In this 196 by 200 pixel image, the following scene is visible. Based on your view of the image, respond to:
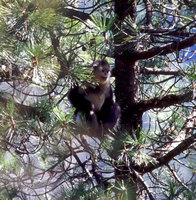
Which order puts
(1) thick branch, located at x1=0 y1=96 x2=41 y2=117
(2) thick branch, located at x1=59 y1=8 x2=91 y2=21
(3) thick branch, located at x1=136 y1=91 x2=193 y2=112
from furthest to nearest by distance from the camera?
(2) thick branch, located at x1=59 y1=8 x2=91 y2=21, (3) thick branch, located at x1=136 y1=91 x2=193 y2=112, (1) thick branch, located at x1=0 y1=96 x2=41 y2=117

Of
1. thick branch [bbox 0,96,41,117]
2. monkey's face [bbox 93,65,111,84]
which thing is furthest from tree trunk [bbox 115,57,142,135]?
thick branch [bbox 0,96,41,117]

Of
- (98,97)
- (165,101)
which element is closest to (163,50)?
(165,101)

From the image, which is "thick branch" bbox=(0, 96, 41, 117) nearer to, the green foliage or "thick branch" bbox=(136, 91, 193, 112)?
the green foliage

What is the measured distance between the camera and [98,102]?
133 inches

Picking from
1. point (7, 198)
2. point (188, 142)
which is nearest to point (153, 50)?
point (188, 142)

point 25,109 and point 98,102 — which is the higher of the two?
point 98,102

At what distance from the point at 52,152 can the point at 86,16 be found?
3.61ft

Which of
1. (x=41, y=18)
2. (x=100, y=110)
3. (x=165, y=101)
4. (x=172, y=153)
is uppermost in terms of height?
(x=100, y=110)

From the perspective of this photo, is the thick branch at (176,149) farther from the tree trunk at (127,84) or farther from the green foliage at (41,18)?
the green foliage at (41,18)

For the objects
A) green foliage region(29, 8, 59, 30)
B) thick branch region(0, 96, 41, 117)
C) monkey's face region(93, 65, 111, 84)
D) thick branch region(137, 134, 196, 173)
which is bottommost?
thick branch region(137, 134, 196, 173)

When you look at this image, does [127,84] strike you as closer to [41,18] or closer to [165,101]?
[165,101]

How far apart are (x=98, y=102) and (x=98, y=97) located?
A: 62mm

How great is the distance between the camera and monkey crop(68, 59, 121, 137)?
9.73ft

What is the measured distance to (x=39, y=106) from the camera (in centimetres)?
200
